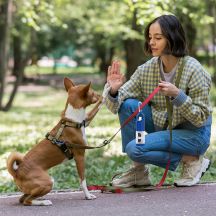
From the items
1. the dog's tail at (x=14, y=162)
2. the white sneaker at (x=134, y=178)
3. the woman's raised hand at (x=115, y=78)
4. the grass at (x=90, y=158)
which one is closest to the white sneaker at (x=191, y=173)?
the white sneaker at (x=134, y=178)

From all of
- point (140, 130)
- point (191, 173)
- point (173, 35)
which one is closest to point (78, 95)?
point (140, 130)

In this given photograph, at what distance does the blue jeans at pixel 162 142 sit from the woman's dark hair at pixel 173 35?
25.6 inches

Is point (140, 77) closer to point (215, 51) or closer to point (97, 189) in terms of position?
point (97, 189)

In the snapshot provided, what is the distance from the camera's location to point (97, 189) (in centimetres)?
584

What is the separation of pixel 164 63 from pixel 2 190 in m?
2.39

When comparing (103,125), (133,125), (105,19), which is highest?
(105,19)

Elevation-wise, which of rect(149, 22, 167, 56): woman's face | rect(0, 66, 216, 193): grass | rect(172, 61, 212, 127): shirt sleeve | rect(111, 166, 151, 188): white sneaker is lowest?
rect(0, 66, 216, 193): grass

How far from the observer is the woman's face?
18.2ft

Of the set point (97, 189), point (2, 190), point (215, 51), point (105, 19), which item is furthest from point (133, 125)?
point (105, 19)

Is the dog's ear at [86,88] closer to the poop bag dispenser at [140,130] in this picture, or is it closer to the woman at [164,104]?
the woman at [164,104]

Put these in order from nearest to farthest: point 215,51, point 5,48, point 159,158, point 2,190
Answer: point 159,158 < point 2,190 < point 5,48 < point 215,51

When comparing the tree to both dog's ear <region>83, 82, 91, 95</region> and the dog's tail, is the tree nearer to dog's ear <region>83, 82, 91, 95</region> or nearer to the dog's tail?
dog's ear <region>83, 82, 91, 95</region>

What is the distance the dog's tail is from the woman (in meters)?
1.09

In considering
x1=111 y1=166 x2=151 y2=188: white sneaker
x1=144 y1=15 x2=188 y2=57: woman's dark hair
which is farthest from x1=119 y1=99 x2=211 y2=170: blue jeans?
x1=144 y1=15 x2=188 y2=57: woman's dark hair
